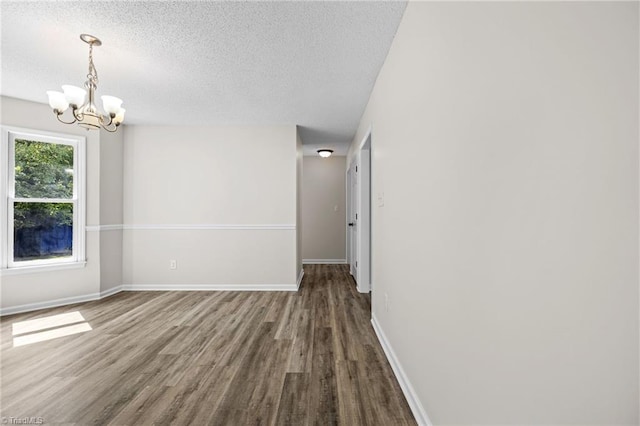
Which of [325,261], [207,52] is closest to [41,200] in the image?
[207,52]

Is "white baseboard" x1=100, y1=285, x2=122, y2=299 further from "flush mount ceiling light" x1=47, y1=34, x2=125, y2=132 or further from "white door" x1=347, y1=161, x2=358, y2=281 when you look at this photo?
"white door" x1=347, y1=161, x2=358, y2=281

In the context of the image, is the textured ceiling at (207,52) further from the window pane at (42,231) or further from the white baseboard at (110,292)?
the white baseboard at (110,292)

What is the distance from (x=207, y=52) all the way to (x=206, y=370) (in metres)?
2.40

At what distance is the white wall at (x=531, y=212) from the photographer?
535 millimetres

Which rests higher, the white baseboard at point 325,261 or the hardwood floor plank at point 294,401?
the white baseboard at point 325,261

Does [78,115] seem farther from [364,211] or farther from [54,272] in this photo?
[364,211]

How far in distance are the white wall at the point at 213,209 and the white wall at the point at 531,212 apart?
3.14 m

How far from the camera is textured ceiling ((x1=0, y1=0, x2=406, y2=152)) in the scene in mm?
1885

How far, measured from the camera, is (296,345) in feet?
8.14

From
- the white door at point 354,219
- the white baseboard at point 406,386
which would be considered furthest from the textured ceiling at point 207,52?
the white baseboard at point 406,386

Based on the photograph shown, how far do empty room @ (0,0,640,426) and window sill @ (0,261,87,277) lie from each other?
0.07 ft

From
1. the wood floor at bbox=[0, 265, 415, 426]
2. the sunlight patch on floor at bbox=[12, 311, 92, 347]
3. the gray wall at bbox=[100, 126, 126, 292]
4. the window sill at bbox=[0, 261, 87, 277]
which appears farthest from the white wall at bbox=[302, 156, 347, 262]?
the sunlight patch on floor at bbox=[12, 311, 92, 347]

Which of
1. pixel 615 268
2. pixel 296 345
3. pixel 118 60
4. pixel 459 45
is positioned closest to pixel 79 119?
pixel 118 60

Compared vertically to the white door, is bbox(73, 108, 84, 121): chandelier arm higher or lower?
higher
